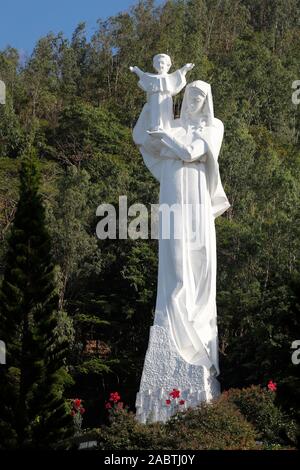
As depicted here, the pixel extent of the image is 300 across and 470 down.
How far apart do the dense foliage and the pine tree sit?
3186mm

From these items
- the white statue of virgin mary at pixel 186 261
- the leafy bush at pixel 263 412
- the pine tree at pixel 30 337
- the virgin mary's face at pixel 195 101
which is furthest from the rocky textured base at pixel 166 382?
the virgin mary's face at pixel 195 101

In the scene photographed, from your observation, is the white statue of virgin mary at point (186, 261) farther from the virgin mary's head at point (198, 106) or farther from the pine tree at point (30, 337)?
the pine tree at point (30, 337)

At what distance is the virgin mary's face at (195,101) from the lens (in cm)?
1510

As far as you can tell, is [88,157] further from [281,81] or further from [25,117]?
[281,81]

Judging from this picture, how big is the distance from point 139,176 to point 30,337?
12.8m

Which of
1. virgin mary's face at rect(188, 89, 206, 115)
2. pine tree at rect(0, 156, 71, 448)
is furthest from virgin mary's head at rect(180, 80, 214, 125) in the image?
pine tree at rect(0, 156, 71, 448)

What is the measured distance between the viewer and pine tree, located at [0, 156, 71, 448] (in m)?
14.3

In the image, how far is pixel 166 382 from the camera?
14281 millimetres

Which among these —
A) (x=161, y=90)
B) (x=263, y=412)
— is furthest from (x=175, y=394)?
(x=161, y=90)

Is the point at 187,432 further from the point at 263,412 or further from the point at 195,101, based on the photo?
the point at 195,101

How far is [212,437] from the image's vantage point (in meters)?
13.0

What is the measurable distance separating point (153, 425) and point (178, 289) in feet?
6.58

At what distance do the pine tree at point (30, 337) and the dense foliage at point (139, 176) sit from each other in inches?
125
